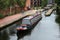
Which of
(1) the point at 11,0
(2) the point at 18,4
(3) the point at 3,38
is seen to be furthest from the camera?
(2) the point at 18,4

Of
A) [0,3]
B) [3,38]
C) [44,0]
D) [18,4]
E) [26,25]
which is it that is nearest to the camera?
[3,38]

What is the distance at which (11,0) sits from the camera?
50.7m

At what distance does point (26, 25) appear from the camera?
29453mm

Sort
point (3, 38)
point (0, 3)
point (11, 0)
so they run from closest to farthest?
1. point (3, 38)
2. point (0, 3)
3. point (11, 0)

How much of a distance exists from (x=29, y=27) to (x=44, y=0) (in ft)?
199

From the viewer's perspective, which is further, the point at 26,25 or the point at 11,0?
the point at 11,0

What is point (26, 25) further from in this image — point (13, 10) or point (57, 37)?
point (13, 10)

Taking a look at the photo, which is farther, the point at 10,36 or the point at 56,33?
the point at 56,33

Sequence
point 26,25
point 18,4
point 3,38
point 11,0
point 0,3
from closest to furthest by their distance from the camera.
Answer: point 3,38 < point 26,25 < point 0,3 < point 11,0 < point 18,4

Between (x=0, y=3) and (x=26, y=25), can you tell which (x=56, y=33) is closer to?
(x=26, y=25)

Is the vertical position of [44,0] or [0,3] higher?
[0,3]

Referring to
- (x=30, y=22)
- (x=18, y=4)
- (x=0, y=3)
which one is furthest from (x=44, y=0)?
(x=30, y=22)

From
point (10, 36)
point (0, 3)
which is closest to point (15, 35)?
point (10, 36)

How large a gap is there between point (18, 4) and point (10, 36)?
31622mm
